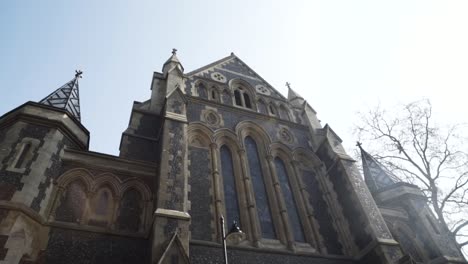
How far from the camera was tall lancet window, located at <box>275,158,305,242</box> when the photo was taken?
11.1 meters

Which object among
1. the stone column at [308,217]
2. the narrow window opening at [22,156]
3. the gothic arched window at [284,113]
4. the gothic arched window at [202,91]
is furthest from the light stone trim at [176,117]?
the gothic arched window at [284,113]

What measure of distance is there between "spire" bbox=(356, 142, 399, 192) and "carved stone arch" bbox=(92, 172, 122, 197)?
13.4m

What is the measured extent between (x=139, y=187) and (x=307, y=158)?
25.6 ft

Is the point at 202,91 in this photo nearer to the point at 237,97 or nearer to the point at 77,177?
the point at 237,97

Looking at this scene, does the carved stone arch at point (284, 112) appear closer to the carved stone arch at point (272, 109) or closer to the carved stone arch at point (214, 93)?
the carved stone arch at point (272, 109)

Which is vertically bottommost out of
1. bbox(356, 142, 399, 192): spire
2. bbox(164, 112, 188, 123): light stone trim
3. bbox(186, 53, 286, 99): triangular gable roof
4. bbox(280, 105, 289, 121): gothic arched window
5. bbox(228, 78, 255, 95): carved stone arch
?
bbox(164, 112, 188, 123): light stone trim

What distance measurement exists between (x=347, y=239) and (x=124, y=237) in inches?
300

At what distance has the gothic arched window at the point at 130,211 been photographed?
8.65m

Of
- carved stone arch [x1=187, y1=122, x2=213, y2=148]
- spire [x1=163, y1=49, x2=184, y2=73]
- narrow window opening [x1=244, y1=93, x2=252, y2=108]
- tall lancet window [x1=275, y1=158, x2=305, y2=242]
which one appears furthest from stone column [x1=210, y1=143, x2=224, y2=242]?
spire [x1=163, y1=49, x2=184, y2=73]

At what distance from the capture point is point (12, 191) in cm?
771

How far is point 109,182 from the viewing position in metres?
9.43

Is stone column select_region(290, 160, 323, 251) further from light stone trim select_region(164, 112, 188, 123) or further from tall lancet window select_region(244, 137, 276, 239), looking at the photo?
light stone trim select_region(164, 112, 188, 123)

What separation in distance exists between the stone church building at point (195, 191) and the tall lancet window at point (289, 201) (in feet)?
0.16

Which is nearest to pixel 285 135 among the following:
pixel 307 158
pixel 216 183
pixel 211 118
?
pixel 307 158
